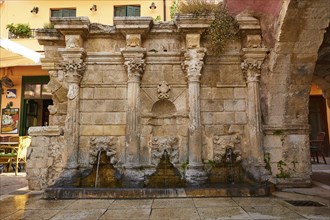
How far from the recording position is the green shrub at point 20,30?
12.9m

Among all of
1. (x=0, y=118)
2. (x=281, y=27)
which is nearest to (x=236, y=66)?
(x=281, y=27)

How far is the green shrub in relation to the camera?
12859 mm

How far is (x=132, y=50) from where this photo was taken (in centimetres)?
582

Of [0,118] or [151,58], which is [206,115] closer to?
[151,58]

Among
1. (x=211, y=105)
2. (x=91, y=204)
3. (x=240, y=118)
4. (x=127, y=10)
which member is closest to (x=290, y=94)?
(x=240, y=118)

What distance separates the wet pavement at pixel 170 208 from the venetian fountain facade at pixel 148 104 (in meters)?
0.82

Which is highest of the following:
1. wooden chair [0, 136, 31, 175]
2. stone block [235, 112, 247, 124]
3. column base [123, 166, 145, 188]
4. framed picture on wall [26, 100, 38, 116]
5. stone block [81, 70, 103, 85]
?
framed picture on wall [26, 100, 38, 116]

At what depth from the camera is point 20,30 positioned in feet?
42.2

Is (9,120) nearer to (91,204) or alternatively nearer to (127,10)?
(127,10)

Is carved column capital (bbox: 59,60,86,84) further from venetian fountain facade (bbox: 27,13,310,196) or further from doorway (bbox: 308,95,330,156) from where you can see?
doorway (bbox: 308,95,330,156)

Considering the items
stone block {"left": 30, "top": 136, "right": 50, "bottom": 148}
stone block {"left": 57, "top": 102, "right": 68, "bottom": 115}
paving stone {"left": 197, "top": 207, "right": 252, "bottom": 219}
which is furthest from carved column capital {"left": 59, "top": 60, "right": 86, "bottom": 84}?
paving stone {"left": 197, "top": 207, "right": 252, "bottom": 219}

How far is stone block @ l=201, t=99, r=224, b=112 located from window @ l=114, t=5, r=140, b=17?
922 centimetres

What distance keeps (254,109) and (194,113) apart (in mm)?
1177

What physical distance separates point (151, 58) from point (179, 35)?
74cm
